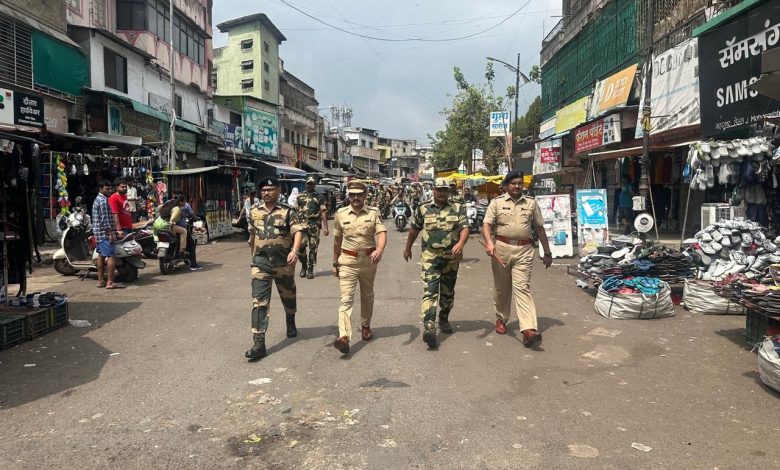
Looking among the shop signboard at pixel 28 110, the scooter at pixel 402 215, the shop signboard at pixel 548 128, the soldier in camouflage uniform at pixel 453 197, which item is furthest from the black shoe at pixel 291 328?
the shop signboard at pixel 548 128

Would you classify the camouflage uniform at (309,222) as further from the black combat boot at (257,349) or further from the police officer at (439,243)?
the black combat boot at (257,349)

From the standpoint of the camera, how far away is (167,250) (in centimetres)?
1095

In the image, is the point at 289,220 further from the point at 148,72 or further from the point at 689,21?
the point at 148,72

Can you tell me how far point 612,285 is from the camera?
7500mm

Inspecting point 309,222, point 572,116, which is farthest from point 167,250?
point 572,116

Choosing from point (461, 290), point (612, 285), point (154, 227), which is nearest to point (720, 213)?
point (612, 285)

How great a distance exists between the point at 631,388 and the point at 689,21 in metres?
12.0

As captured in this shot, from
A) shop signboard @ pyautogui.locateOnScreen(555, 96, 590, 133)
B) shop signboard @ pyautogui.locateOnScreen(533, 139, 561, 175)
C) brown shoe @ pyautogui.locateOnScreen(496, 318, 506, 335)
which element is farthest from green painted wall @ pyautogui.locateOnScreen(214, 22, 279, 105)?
brown shoe @ pyautogui.locateOnScreen(496, 318, 506, 335)

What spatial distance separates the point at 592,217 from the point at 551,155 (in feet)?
41.5

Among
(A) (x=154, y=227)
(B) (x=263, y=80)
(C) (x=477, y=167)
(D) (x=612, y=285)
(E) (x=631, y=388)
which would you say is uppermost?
(B) (x=263, y=80)

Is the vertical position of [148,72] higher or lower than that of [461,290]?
higher

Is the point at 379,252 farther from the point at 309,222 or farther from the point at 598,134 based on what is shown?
the point at 598,134

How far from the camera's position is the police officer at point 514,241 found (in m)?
5.95

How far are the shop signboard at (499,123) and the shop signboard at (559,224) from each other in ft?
64.2
